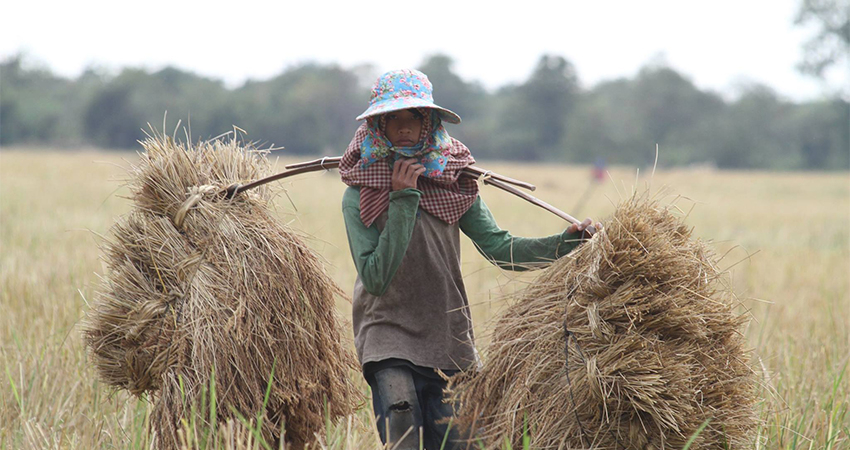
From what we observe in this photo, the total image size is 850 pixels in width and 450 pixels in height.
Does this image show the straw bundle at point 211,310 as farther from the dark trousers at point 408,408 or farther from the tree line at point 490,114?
the tree line at point 490,114

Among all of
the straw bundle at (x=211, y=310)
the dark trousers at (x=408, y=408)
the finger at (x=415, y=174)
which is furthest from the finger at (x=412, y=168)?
the dark trousers at (x=408, y=408)

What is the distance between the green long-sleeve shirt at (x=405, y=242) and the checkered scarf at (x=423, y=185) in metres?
0.06

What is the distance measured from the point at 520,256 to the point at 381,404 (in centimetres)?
74

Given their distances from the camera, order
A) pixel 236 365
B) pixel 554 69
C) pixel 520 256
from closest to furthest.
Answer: pixel 236 365 < pixel 520 256 < pixel 554 69

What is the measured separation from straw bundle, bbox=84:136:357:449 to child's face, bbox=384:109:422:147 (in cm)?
58

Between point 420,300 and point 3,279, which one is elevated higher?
point 420,300

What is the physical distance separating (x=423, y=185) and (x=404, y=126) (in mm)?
239

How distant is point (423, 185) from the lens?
2.95 metres

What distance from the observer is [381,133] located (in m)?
2.86

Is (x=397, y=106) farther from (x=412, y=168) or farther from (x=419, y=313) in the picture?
(x=419, y=313)

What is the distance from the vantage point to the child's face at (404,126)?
9.30ft

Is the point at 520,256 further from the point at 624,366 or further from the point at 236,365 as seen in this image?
the point at 236,365

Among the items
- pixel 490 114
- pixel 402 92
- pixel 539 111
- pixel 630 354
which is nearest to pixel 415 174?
pixel 402 92

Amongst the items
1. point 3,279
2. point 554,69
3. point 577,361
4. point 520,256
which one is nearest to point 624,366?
point 577,361
